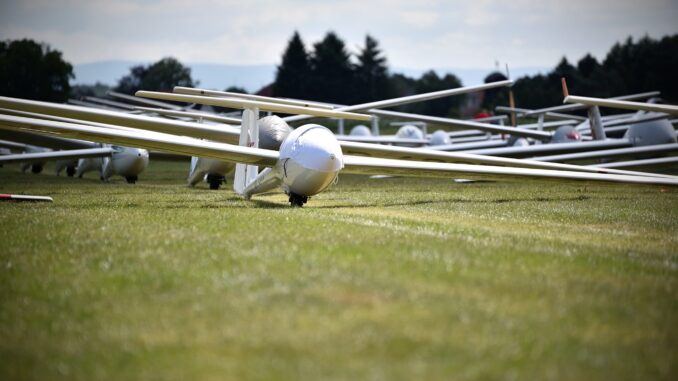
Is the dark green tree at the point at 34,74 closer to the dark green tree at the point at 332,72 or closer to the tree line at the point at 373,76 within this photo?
the tree line at the point at 373,76

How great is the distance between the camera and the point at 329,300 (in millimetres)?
5258

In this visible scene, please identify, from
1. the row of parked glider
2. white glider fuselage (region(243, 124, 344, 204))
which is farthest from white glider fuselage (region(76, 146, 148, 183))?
white glider fuselage (region(243, 124, 344, 204))

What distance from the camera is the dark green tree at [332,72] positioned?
85500 mm

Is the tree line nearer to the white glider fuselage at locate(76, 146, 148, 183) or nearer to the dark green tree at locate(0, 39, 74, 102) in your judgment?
the dark green tree at locate(0, 39, 74, 102)

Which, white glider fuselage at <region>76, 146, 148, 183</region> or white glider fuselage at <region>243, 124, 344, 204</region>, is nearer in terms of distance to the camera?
white glider fuselage at <region>243, 124, 344, 204</region>

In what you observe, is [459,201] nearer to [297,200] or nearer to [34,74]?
[297,200]

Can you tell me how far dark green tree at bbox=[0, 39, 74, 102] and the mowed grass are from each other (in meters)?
58.6

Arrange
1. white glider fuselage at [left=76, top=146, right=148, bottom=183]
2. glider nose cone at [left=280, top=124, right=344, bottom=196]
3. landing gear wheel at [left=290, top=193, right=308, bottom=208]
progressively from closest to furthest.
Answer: glider nose cone at [left=280, top=124, right=344, bottom=196]
landing gear wheel at [left=290, top=193, right=308, bottom=208]
white glider fuselage at [left=76, top=146, right=148, bottom=183]

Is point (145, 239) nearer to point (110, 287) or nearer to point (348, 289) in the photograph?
point (110, 287)

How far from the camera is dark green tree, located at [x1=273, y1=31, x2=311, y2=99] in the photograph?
284 feet

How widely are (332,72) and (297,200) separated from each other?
7651 centimetres

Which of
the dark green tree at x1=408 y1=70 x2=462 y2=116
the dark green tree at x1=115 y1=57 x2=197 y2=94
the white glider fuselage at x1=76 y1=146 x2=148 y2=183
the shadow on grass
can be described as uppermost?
the dark green tree at x1=115 y1=57 x2=197 y2=94

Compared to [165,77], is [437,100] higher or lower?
lower

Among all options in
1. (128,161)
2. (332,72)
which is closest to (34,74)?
(332,72)
